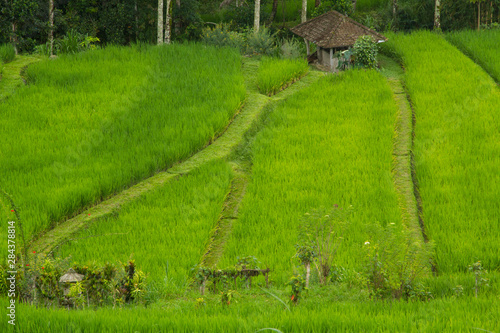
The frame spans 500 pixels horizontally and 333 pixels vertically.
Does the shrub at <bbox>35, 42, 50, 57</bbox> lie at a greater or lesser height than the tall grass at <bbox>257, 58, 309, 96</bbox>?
greater

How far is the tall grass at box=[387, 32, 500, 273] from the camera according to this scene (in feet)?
16.3

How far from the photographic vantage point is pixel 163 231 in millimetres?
5125

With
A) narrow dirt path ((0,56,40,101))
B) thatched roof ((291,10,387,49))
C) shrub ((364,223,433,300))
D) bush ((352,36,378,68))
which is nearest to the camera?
shrub ((364,223,433,300))

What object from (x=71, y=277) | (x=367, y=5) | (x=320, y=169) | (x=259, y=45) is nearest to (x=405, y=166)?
(x=320, y=169)

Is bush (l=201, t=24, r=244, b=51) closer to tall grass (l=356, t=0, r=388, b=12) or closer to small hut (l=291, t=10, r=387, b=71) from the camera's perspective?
small hut (l=291, t=10, r=387, b=71)

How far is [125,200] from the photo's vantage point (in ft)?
19.0

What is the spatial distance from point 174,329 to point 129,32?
16.4 meters

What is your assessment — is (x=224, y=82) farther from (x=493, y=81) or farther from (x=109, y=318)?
(x=109, y=318)

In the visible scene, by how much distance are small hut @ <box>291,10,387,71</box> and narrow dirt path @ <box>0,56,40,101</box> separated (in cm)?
550

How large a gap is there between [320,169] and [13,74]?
5809 mm

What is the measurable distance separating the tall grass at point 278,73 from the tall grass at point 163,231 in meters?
3.15

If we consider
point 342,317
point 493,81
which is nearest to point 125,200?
point 342,317

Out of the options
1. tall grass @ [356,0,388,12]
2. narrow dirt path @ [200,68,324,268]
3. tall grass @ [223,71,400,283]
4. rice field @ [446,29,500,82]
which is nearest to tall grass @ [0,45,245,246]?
narrow dirt path @ [200,68,324,268]

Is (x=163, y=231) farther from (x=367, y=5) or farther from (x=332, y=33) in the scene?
(x=367, y=5)
